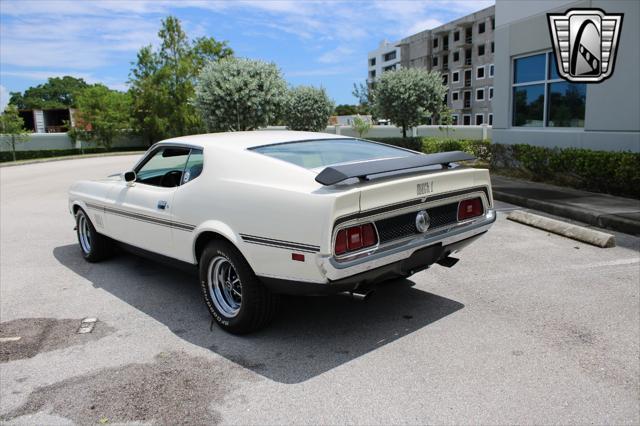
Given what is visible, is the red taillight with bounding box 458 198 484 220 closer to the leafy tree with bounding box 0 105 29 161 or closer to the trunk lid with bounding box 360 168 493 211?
the trunk lid with bounding box 360 168 493 211

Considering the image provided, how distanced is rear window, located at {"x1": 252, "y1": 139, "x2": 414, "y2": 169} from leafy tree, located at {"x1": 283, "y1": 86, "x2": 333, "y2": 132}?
1100 inches

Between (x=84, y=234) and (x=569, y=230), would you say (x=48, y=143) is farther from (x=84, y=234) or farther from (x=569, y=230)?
(x=569, y=230)

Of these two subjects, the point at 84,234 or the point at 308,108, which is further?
the point at 308,108

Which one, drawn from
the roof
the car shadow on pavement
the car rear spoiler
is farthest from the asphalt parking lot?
the roof

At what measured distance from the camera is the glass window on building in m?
12.9

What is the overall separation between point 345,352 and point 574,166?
9.04 meters

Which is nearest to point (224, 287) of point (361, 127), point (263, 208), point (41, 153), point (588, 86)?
point (263, 208)

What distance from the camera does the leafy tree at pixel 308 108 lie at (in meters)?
32.6

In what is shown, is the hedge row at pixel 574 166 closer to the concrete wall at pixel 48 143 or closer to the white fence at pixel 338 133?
the white fence at pixel 338 133

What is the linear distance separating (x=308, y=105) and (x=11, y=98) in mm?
123531

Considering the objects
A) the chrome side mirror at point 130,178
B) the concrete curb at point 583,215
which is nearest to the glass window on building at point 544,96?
the concrete curb at point 583,215

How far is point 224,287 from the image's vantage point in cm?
423

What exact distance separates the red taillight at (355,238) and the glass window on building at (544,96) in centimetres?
1105

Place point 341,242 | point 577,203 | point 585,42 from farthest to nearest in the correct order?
point 585,42
point 577,203
point 341,242
